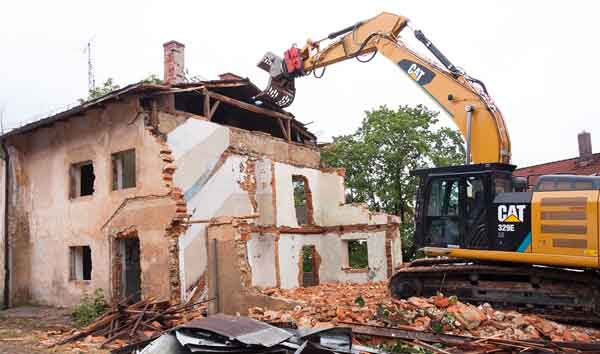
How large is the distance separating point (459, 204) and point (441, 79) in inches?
105

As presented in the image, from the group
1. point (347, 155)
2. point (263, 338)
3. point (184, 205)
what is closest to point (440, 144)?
point (347, 155)

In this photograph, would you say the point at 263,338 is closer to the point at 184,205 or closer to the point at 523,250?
the point at 523,250

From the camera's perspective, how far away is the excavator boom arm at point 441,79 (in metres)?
9.64

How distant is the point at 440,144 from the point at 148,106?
14647 mm

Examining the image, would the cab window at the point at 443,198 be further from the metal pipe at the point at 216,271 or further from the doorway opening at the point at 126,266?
the doorway opening at the point at 126,266

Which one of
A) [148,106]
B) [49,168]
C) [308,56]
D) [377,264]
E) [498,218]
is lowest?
[377,264]

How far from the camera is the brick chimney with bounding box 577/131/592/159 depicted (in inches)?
1008

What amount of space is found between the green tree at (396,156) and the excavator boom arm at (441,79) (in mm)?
10023

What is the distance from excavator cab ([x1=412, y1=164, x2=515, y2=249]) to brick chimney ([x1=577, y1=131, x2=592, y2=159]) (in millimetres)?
19271

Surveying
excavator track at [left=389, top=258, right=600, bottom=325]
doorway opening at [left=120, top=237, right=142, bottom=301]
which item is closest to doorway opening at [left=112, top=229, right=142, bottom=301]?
doorway opening at [left=120, top=237, right=142, bottom=301]

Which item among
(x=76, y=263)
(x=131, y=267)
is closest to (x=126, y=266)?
(x=131, y=267)

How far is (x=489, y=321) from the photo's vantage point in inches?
313

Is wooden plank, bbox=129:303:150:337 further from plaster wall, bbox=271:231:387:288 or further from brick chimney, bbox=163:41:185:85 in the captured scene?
brick chimney, bbox=163:41:185:85

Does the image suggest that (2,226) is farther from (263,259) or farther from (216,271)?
(216,271)
